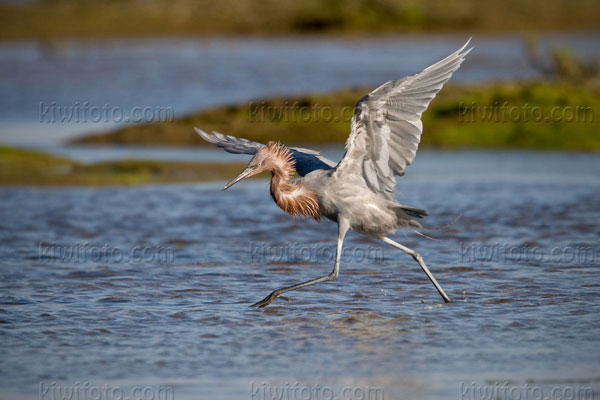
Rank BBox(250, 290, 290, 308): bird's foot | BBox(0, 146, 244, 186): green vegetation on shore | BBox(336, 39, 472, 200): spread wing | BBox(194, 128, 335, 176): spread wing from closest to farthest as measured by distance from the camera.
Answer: BBox(336, 39, 472, 200): spread wing < BBox(250, 290, 290, 308): bird's foot < BBox(194, 128, 335, 176): spread wing < BBox(0, 146, 244, 186): green vegetation on shore

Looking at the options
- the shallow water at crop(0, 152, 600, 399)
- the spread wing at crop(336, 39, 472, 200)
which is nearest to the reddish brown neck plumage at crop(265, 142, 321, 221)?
the spread wing at crop(336, 39, 472, 200)

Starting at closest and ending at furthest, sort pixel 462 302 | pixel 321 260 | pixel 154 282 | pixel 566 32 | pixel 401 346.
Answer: pixel 401 346, pixel 462 302, pixel 154 282, pixel 321 260, pixel 566 32

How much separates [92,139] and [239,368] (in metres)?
15.3

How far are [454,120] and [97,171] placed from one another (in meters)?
7.48

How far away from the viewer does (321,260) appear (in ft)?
37.2

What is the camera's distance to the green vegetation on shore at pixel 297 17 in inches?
2053

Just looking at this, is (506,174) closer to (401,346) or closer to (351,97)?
(351,97)

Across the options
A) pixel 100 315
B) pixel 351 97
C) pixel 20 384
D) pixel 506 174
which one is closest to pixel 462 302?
pixel 100 315

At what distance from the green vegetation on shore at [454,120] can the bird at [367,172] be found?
420 inches

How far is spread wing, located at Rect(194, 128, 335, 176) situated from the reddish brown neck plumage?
44 centimetres

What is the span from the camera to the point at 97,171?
17688 mm

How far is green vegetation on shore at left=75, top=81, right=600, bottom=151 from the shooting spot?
64.4ft

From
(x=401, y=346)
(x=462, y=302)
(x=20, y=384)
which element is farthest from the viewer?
(x=462, y=302)

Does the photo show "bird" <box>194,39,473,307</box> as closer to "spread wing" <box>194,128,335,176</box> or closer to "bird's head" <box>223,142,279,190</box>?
"bird's head" <box>223,142,279,190</box>
